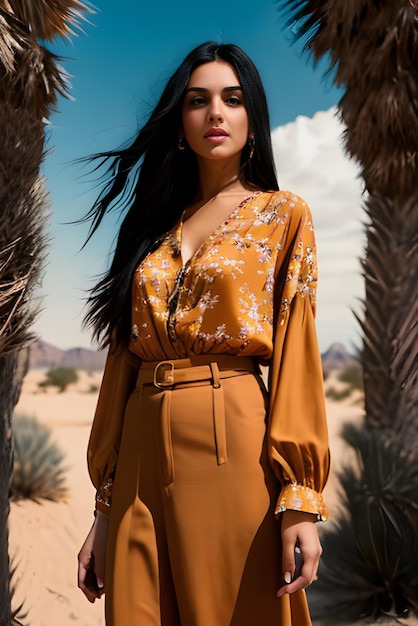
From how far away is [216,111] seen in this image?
2055 mm

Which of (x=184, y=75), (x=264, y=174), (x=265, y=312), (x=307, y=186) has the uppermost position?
(x=307, y=186)

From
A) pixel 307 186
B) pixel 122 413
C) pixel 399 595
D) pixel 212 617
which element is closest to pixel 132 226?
pixel 122 413

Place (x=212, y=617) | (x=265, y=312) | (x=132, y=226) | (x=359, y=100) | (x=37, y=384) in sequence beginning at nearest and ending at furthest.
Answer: (x=212, y=617) < (x=265, y=312) < (x=132, y=226) < (x=359, y=100) < (x=37, y=384)

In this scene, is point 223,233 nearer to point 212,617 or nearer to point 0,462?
point 212,617

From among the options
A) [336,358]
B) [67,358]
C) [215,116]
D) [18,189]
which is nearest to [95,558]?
[215,116]

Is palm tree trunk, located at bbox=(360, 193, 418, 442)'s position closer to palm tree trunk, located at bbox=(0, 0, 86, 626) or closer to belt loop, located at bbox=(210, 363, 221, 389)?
palm tree trunk, located at bbox=(0, 0, 86, 626)

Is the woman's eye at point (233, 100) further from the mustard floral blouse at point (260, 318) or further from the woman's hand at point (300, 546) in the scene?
the woman's hand at point (300, 546)

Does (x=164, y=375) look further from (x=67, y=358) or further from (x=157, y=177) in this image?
(x=67, y=358)

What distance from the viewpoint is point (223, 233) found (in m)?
2.02

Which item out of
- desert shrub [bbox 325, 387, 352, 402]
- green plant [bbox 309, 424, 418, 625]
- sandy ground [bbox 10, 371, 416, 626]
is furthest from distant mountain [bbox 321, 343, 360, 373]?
green plant [bbox 309, 424, 418, 625]

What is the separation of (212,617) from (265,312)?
26.6 inches

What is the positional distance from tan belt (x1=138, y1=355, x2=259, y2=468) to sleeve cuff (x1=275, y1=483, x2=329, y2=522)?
0.49ft

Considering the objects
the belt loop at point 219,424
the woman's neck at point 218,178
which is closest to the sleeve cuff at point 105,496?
the belt loop at point 219,424

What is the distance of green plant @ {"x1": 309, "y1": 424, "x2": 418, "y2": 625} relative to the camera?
5352 mm
